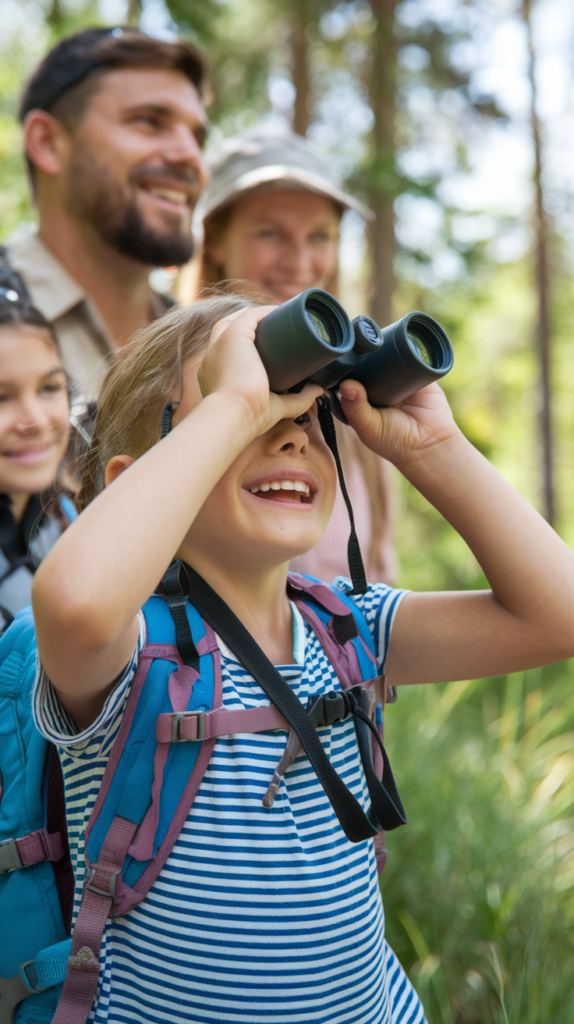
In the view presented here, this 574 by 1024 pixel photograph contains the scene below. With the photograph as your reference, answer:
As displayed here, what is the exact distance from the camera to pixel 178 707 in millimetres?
1429

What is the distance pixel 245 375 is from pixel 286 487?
281mm

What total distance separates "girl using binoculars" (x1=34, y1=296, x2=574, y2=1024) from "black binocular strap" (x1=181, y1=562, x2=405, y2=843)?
36 millimetres

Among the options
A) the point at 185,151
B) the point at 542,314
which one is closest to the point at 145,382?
the point at 185,151

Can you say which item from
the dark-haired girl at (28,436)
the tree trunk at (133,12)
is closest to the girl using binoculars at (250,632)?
the dark-haired girl at (28,436)

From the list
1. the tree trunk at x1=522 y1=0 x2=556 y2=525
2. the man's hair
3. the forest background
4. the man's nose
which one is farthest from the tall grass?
the tree trunk at x1=522 y1=0 x2=556 y2=525

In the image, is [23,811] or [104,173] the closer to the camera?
[23,811]

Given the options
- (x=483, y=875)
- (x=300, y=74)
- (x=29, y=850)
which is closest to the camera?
(x=29, y=850)

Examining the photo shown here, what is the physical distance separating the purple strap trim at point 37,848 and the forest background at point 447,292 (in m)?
0.60

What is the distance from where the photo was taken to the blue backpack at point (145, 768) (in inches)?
55.0

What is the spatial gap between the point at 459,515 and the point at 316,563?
161 centimetres

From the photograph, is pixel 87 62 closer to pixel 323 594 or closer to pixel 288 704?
pixel 323 594

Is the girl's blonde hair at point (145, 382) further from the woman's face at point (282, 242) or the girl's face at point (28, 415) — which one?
the woman's face at point (282, 242)

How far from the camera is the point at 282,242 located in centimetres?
375

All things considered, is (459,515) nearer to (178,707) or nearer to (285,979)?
(178,707)
